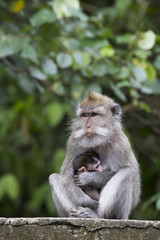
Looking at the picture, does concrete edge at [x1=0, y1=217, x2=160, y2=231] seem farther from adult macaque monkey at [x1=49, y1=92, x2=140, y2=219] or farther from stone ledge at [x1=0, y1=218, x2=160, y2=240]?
adult macaque monkey at [x1=49, y1=92, x2=140, y2=219]

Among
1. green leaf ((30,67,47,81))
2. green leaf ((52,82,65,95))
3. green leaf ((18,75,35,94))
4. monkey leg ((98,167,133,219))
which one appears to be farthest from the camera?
green leaf ((18,75,35,94))

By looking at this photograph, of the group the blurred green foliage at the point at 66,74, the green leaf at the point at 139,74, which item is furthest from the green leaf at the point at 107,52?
the green leaf at the point at 139,74

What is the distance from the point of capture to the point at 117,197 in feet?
20.2

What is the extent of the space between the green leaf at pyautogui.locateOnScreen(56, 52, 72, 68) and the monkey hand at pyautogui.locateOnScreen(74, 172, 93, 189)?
2530 mm

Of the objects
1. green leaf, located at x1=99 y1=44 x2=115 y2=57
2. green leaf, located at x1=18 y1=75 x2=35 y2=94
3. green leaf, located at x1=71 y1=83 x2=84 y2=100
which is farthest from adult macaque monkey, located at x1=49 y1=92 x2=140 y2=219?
green leaf, located at x1=18 y1=75 x2=35 y2=94

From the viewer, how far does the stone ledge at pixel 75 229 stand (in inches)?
183

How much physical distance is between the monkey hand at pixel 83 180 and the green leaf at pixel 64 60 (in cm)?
253

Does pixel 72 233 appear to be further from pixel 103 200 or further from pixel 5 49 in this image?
pixel 5 49

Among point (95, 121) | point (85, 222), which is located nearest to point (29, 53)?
point (95, 121)

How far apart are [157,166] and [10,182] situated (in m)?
2.82

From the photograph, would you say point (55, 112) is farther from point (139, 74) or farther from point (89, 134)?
point (89, 134)

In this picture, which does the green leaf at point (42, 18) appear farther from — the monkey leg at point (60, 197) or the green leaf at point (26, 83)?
the monkey leg at point (60, 197)

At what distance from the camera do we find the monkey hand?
6.45 m

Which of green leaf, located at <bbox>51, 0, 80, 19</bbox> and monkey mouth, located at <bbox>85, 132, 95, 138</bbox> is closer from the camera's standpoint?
monkey mouth, located at <bbox>85, 132, 95, 138</bbox>
